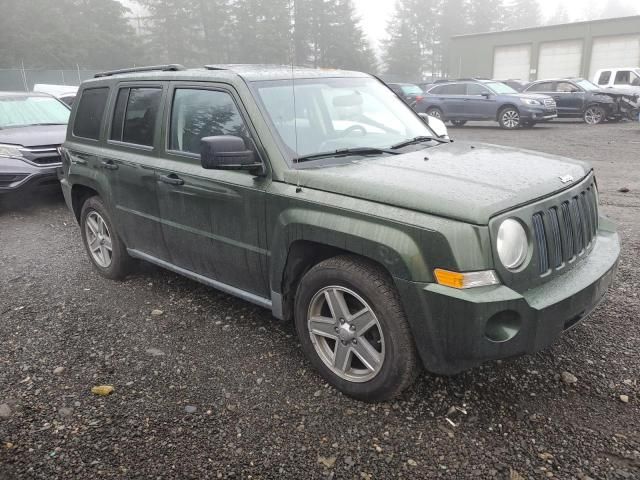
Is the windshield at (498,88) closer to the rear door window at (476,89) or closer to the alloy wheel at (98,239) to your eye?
the rear door window at (476,89)

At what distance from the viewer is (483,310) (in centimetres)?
249

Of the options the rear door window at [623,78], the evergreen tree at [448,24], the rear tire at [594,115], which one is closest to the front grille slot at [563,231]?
the rear tire at [594,115]

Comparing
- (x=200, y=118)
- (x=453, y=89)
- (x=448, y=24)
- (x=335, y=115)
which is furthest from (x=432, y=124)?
(x=448, y=24)

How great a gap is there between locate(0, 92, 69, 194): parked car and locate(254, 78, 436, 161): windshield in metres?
→ 5.60

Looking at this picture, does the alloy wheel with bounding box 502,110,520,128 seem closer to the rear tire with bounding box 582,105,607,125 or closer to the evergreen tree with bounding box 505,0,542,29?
the rear tire with bounding box 582,105,607,125

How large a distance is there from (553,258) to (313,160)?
148 centimetres

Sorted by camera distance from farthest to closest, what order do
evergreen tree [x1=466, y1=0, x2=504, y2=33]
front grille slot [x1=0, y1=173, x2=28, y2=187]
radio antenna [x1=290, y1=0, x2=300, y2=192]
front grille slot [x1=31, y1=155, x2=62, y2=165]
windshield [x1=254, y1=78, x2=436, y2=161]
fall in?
evergreen tree [x1=466, y1=0, x2=504, y2=33] → front grille slot [x1=31, y1=155, x2=62, y2=165] → front grille slot [x1=0, y1=173, x2=28, y2=187] → windshield [x1=254, y1=78, x2=436, y2=161] → radio antenna [x1=290, y1=0, x2=300, y2=192]

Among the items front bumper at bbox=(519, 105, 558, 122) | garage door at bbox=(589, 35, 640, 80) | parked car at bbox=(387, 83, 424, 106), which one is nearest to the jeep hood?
front bumper at bbox=(519, 105, 558, 122)

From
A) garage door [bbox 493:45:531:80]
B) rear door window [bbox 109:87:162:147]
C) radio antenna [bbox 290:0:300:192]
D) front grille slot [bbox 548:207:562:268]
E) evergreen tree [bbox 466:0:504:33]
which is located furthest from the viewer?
evergreen tree [bbox 466:0:504:33]

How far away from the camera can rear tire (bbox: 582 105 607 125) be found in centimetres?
1886

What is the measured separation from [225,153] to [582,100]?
19244 mm

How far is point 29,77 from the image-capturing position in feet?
110

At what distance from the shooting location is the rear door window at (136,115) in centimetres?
415

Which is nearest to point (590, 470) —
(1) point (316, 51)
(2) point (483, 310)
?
(2) point (483, 310)
